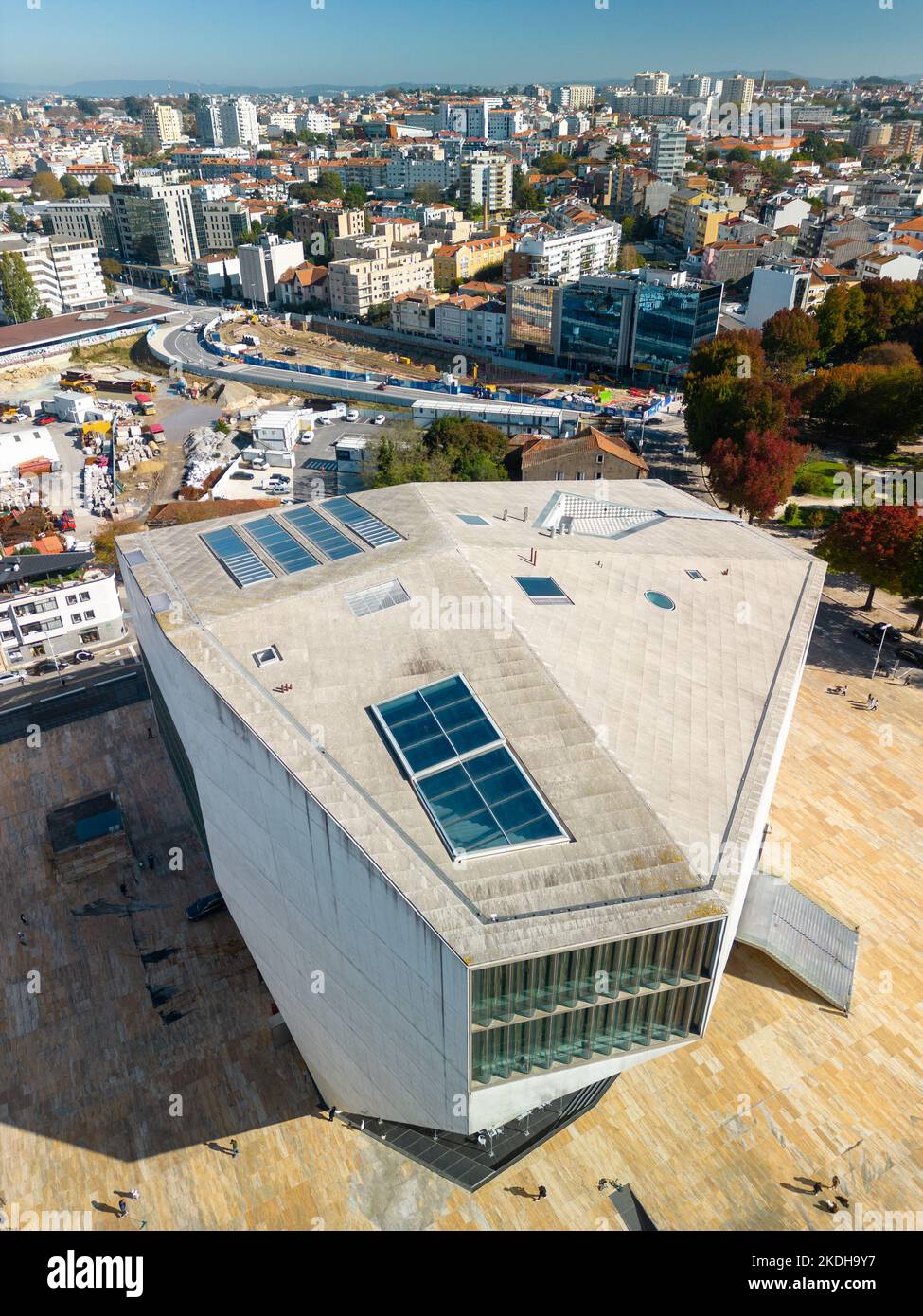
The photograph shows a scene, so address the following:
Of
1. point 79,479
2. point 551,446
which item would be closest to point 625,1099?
point 551,446

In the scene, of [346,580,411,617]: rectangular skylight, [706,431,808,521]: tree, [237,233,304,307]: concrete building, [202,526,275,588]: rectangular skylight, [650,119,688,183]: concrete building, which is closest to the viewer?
[346,580,411,617]: rectangular skylight

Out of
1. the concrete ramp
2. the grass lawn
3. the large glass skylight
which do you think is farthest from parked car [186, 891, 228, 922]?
the grass lawn

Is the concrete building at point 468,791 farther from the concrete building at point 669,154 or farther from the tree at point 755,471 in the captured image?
the concrete building at point 669,154

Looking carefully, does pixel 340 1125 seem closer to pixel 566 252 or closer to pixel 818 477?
pixel 818 477

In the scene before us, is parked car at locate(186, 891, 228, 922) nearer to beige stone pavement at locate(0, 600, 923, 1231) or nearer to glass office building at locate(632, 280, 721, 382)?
beige stone pavement at locate(0, 600, 923, 1231)

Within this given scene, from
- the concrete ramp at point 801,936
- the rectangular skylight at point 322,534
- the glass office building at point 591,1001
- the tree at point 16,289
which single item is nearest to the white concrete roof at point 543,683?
the glass office building at point 591,1001

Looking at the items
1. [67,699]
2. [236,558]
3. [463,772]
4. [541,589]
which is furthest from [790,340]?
[463,772]

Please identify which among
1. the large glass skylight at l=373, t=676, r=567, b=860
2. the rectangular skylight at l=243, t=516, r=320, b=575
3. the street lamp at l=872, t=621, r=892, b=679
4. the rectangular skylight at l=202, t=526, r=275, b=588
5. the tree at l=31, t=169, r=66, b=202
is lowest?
the street lamp at l=872, t=621, r=892, b=679
